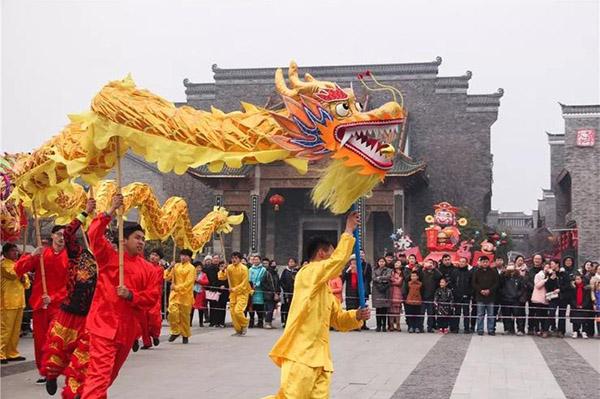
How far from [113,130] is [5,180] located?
3.77 m

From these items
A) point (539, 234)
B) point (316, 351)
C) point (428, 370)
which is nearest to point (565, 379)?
point (428, 370)

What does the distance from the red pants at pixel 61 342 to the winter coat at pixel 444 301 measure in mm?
8494

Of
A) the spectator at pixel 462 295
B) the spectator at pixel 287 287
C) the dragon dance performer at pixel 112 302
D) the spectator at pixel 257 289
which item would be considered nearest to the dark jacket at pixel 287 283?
the spectator at pixel 287 287

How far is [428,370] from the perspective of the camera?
356 inches

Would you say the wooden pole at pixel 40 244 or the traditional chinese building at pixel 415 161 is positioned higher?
the traditional chinese building at pixel 415 161

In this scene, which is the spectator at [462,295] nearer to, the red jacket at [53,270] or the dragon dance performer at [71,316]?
the red jacket at [53,270]

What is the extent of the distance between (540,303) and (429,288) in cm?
200

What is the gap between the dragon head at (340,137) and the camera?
5059 mm

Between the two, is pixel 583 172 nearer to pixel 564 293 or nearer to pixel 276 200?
pixel 276 200

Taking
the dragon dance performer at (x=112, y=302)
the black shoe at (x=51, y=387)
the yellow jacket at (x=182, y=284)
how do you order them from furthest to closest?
the yellow jacket at (x=182, y=284) < the black shoe at (x=51, y=387) < the dragon dance performer at (x=112, y=302)

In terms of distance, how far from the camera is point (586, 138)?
2678cm

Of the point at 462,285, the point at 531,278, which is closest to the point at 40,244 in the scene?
the point at 462,285

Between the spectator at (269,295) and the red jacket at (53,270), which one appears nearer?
the red jacket at (53,270)

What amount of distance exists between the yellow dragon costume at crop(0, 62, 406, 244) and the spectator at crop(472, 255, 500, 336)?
354 inches
